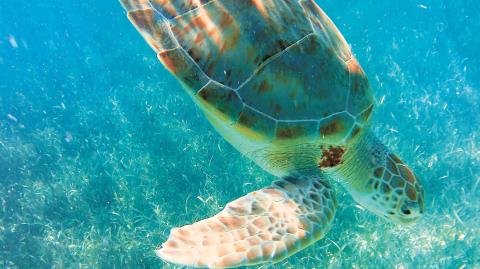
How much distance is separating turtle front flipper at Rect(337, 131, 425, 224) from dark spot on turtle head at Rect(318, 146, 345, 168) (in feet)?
0.20

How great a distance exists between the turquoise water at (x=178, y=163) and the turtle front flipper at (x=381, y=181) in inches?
42.5

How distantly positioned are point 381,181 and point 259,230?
145cm

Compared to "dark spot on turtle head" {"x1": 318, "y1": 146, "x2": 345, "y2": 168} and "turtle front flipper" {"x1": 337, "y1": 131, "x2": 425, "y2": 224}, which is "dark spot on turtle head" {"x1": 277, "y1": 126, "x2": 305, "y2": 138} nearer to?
"dark spot on turtle head" {"x1": 318, "y1": 146, "x2": 345, "y2": 168}

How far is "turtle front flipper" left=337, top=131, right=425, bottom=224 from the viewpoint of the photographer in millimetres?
3240

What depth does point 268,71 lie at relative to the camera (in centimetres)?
294

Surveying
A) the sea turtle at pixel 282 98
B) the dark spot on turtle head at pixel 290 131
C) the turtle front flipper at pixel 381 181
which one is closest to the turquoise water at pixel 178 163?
the turtle front flipper at pixel 381 181

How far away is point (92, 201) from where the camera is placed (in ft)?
18.3

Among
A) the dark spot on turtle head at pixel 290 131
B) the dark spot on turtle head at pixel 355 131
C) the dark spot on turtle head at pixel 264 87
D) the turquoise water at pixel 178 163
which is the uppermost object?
the dark spot on turtle head at pixel 264 87

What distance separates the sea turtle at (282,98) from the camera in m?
2.87

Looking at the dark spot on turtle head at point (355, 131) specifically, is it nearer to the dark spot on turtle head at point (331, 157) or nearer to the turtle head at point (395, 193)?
the dark spot on turtle head at point (331, 157)

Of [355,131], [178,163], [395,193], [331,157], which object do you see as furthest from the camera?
[178,163]

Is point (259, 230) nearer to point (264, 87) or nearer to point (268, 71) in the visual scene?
point (264, 87)

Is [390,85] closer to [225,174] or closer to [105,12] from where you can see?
[225,174]

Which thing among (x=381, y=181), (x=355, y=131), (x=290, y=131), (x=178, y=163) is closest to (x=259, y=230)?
(x=290, y=131)
